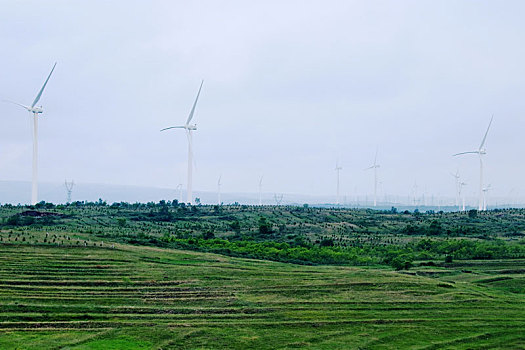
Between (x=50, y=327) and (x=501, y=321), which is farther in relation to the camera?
(x=501, y=321)

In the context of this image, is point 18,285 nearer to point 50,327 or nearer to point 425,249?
point 50,327

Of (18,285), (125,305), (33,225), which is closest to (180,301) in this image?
(125,305)

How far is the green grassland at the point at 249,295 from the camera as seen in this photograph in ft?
146

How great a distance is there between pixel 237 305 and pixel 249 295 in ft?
15.9

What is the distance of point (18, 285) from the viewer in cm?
5953

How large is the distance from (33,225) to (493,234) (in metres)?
111

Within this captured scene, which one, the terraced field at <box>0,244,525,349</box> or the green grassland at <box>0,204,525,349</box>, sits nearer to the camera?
the terraced field at <box>0,244,525,349</box>

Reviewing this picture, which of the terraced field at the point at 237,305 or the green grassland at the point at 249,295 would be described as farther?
the green grassland at the point at 249,295

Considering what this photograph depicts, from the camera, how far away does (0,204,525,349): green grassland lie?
146 feet

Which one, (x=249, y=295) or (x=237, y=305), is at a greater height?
(x=249, y=295)

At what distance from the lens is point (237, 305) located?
55.0 m

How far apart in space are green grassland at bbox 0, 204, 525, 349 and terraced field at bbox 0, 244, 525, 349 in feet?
0.41

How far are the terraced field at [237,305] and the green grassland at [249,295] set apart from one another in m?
0.12

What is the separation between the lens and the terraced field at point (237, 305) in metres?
44.2
